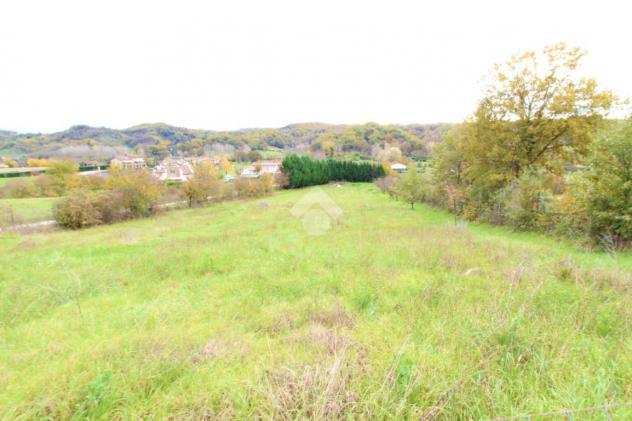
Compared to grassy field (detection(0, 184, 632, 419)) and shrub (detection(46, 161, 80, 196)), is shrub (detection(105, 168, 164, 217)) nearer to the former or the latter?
grassy field (detection(0, 184, 632, 419))

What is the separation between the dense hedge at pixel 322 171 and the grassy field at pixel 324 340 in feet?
146

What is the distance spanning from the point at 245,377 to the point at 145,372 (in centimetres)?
107

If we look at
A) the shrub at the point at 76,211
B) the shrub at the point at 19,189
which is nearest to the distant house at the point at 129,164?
the shrub at the point at 76,211

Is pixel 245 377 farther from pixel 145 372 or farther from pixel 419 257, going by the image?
pixel 419 257

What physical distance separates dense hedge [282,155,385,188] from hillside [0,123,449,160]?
3781 cm

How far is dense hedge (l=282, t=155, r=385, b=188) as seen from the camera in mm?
51219

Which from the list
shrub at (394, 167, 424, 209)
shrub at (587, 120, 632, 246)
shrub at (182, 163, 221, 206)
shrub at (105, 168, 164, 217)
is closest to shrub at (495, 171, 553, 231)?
shrub at (587, 120, 632, 246)

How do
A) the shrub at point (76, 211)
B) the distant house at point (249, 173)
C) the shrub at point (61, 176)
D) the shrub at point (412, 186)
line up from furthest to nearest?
the distant house at point (249, 173)
the shrub at point (61, 176)
the shrub at point (412, 186)
the shrub at point (76, 211)

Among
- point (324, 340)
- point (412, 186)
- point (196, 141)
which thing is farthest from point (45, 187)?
point (196, 141)

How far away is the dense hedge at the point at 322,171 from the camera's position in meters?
51.2

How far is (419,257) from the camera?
7.36 meters

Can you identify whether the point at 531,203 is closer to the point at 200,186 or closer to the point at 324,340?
the point at 324,340

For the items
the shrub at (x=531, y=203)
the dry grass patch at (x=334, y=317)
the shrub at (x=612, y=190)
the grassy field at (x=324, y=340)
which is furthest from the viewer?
the shrub at (x=531, y=203)

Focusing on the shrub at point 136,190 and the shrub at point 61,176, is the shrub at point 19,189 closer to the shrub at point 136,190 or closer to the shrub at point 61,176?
the shrub at point 61,176
